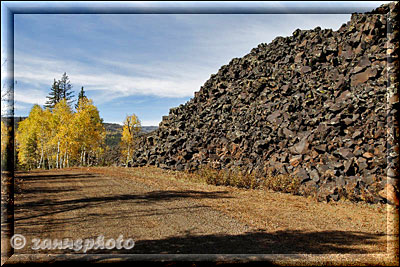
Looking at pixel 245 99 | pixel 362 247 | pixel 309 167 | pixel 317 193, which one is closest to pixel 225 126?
pixel 245 99

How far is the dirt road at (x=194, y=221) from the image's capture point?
5.88 m

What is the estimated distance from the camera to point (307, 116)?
14.5 m

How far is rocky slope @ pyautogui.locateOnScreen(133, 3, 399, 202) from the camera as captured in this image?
1091 cm

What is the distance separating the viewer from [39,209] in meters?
7.39

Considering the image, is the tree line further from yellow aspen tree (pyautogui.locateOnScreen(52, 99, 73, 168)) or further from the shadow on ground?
the shadow on ground

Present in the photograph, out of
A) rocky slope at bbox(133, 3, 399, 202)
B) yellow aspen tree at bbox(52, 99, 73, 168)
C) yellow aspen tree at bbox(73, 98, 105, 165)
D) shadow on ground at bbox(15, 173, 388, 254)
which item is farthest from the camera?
yellow aspen tree at bbox(73, 98, 105, 165)

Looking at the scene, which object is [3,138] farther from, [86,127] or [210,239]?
[86,127]

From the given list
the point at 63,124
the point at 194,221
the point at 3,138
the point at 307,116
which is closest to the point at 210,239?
the point at 194,221

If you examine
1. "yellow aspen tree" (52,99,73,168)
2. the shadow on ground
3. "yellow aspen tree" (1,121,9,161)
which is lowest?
the shadow on ground

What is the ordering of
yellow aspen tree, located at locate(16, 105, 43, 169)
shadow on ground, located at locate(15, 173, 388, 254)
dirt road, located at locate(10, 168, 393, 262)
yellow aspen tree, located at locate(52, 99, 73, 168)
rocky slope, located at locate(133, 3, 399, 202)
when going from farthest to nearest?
yellow aspen tree, located at locate(16, 105, 43, 169) → yellow aspen tree, located at locate(52, 99, 73, 168) → rocky slope, located at locate(133, 3, 399, 202) → dirt road, located at locate(10, 168, 393, 262) → shadow on ground, located at locate(15, 173, 388, 254)

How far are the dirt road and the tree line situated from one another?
16.3 meters

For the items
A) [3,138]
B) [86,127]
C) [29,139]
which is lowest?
[3,138]

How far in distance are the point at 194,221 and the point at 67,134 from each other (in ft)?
83.8

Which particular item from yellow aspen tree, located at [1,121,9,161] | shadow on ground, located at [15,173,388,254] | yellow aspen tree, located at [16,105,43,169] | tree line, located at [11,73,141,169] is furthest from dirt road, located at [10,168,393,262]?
yellow aspen tree, located at [16,105,43,169]
